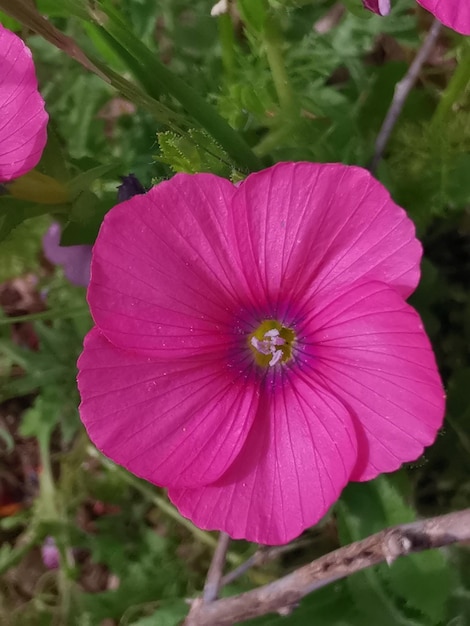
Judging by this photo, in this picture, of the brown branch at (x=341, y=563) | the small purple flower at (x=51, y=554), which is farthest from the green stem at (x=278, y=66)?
the small purple flower at (x=51, y=554)

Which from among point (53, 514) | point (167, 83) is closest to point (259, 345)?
point (167, 83)

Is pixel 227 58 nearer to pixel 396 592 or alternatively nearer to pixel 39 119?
pixel 39 119

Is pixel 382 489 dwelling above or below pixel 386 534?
below

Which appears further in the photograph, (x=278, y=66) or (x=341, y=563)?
(x=278, y=66)

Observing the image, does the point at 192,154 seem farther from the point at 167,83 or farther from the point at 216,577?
the point at 216,577

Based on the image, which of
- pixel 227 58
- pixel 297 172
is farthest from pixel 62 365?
pixel 297 172

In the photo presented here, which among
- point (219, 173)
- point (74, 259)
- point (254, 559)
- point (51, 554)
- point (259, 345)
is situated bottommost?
point (51, 554)
